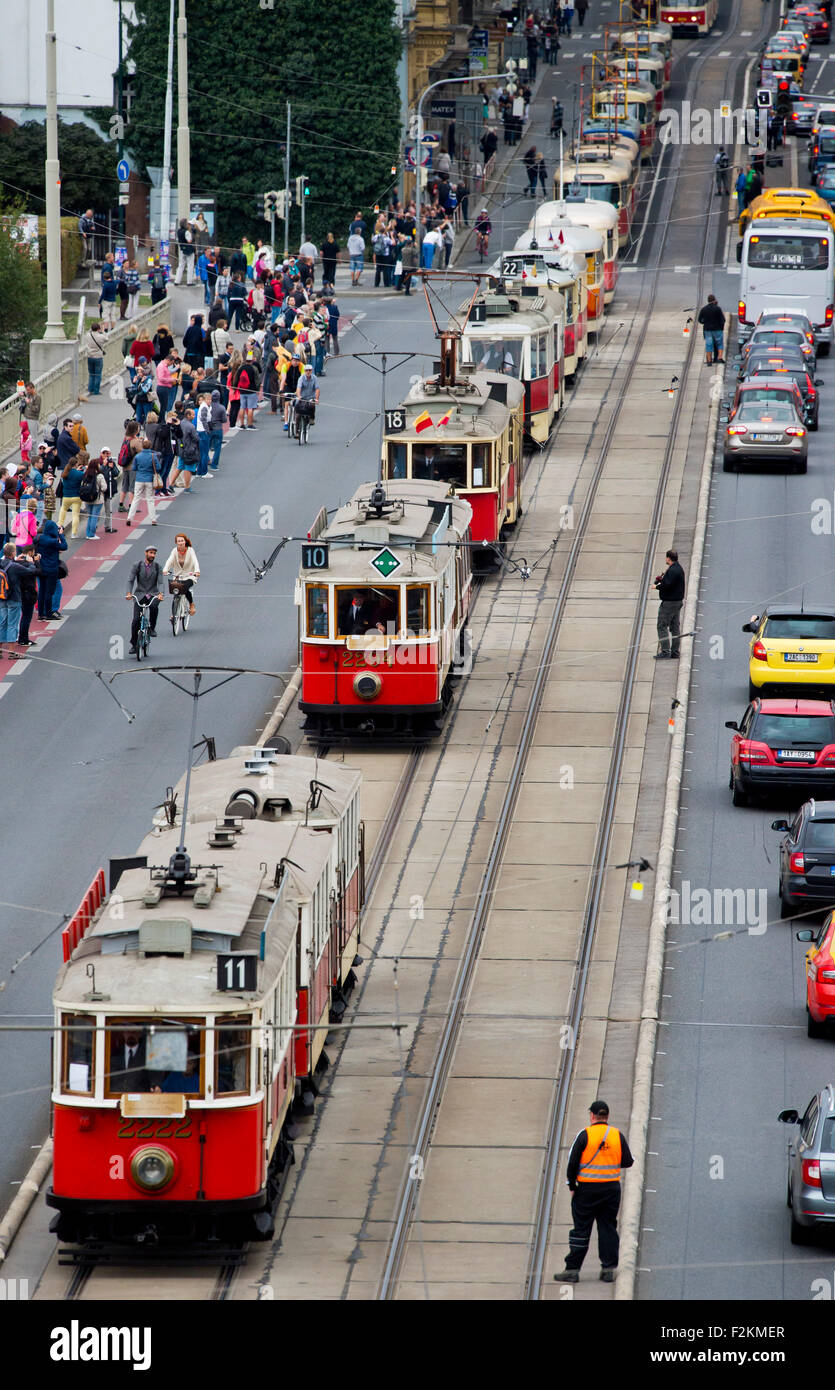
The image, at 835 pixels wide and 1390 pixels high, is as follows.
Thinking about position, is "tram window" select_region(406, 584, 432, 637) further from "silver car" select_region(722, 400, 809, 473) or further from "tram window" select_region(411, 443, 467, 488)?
"silver car" select_region(722, 400, 809, 473)

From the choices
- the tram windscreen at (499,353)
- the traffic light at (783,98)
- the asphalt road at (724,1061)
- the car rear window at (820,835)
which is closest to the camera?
the asphalt road at (724,1061)

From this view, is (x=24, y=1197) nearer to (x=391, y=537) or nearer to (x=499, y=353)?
(x=391, y=537)

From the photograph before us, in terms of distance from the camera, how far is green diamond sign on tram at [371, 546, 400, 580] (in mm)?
36906

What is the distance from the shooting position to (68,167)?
8631 cm

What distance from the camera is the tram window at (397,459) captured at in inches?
1786

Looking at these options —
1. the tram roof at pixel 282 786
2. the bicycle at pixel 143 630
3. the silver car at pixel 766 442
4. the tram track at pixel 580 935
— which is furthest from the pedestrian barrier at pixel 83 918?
the silver car at pixel 766 442

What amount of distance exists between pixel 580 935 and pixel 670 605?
1192 centimetres

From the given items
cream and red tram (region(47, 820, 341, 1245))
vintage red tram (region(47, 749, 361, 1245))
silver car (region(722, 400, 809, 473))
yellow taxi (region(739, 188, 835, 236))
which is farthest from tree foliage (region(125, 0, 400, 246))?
cream and red tram (region(47, 820, 341, 1245))

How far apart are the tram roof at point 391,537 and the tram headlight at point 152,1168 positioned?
15.6 metres

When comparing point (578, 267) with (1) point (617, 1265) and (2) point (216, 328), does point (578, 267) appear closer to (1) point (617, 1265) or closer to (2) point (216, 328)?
(2) point (216, 328)

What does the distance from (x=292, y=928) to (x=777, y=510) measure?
1143 inches

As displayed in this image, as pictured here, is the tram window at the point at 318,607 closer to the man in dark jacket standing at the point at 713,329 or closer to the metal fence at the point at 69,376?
the metal fence at the point at 69,376

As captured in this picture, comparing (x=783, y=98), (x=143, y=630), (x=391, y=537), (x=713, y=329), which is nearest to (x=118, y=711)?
(x=143, y=630)

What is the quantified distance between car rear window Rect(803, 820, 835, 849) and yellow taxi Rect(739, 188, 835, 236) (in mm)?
40141
